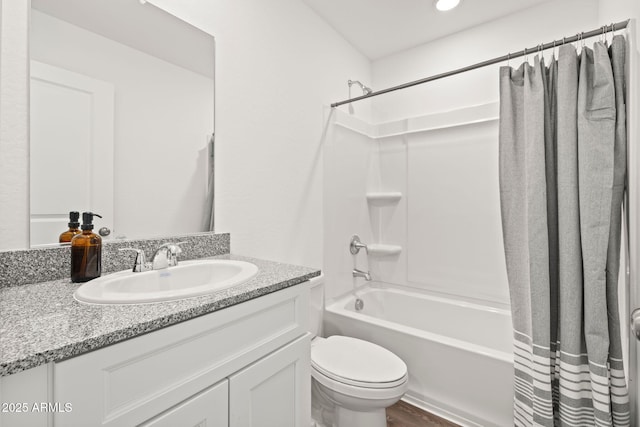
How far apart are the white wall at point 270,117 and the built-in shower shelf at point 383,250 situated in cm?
64

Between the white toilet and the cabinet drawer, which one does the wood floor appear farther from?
the cabinet drawer

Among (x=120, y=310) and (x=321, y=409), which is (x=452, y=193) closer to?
(x=321, y=409)

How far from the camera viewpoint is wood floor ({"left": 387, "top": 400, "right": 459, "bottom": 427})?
1.60 metres

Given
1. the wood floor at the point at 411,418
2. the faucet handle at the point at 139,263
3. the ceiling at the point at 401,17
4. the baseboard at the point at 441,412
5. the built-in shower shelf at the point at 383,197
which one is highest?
the ceiling at the point at 401,17

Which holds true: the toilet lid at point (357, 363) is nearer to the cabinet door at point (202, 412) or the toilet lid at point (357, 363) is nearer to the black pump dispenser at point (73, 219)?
the cabinet door at point (202, 412)

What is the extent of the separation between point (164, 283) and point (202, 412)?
46 centimetres

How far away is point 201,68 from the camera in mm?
1347

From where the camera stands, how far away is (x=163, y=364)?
2.23ft

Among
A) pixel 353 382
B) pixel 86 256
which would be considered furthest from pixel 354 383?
pixel 86 256

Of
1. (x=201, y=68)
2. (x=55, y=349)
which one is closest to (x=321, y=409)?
(x=55, y=349)

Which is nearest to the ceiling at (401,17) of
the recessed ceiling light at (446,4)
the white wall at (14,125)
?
the recessed ceiling light at (446,4)

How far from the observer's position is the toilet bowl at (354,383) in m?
1.32

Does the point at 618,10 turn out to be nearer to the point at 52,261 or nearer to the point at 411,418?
the point at 411,418

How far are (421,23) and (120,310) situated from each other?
8.16 feet
